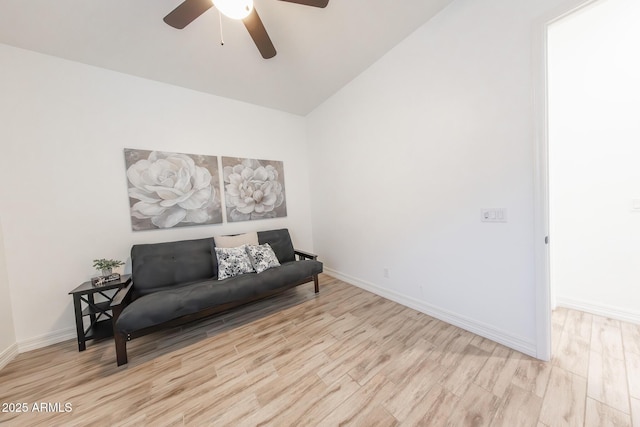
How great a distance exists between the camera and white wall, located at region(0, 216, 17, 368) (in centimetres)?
183

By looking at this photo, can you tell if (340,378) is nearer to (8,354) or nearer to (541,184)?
(541,184)

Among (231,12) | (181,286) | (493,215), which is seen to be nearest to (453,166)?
(493,215)

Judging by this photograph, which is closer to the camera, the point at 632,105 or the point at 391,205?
the point at 632,105

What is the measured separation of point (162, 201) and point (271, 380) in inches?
93.1

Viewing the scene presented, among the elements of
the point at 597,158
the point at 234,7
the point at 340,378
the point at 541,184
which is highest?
the point at 234,7

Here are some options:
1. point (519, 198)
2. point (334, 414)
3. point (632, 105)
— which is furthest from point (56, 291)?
point (632, 105)

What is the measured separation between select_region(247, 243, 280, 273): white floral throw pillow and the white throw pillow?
176mm

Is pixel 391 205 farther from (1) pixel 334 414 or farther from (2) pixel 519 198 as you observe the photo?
(1) pixel 334 414

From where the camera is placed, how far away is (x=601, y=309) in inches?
80.2

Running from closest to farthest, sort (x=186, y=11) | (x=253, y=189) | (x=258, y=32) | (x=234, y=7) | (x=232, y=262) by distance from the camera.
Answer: (x=234, y=7) < (x=186, y=11) < (x=258, y=32) < (x=232, y=262) < (x=253, y=189)

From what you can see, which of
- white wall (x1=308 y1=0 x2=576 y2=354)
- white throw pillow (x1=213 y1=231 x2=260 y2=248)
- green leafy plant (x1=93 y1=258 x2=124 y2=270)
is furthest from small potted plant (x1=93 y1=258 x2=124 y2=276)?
white wall (x1=308 y1=0 x2=576 y2=354)

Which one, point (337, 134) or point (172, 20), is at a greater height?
point (172, 20)

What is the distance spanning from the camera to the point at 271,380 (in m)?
1.53

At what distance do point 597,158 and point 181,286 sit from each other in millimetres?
4448
